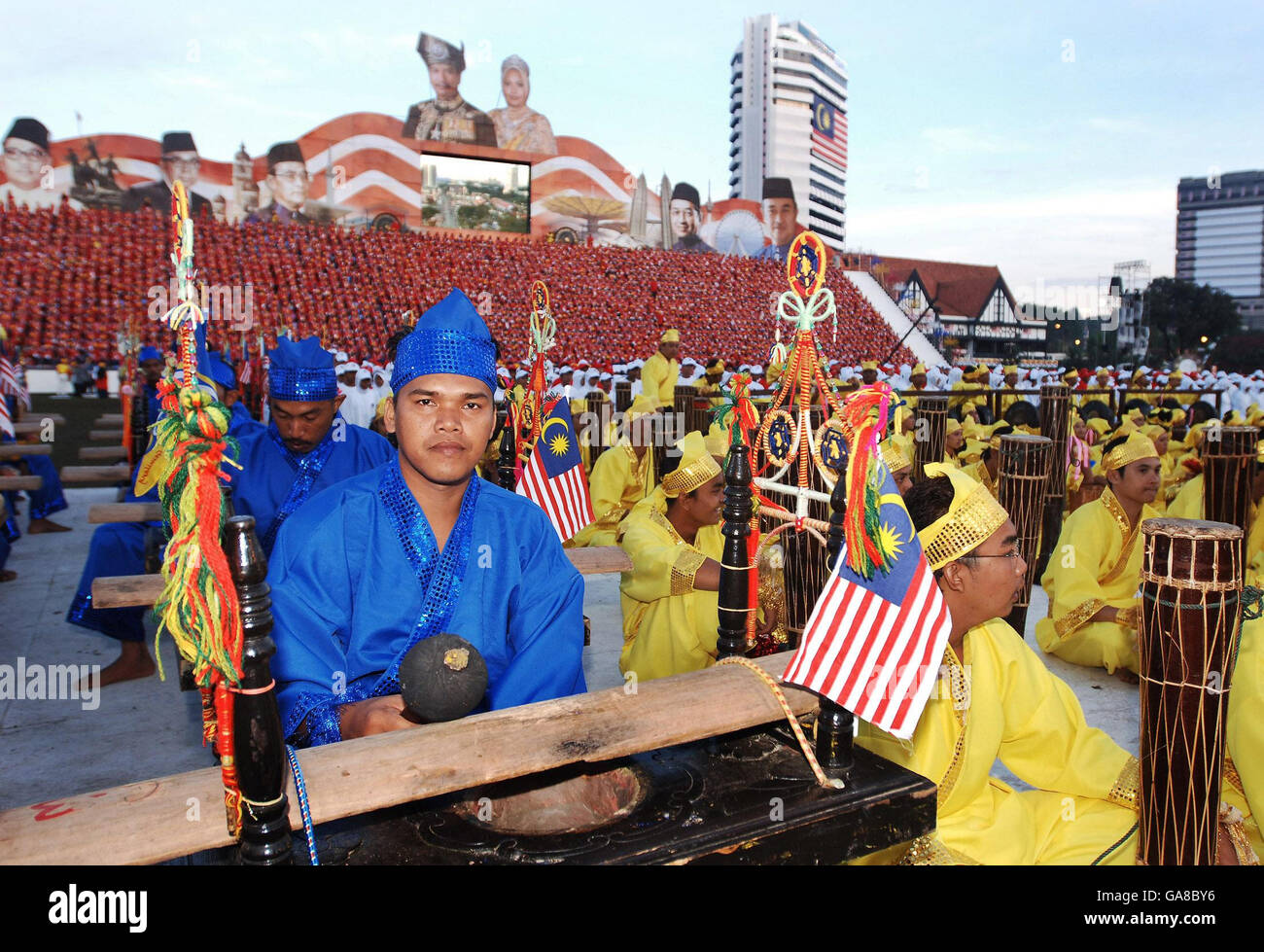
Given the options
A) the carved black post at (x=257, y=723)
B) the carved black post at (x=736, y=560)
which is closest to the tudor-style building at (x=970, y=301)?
the carved black post at (x=736, y=560)

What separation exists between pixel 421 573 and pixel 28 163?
122 feet

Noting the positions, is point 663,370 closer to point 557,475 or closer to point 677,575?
point 557,475

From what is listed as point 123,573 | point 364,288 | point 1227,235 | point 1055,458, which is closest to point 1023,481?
point 1055,458

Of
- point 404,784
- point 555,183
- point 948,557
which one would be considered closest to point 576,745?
point 404,784

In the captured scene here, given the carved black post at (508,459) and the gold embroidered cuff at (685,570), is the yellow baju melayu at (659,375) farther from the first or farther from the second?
the gold embroidered cuff at (685,570)

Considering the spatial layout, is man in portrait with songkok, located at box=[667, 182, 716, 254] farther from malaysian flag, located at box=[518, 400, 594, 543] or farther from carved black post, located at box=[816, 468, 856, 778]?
carved black post, located at box=[816, 468, 856, 778]

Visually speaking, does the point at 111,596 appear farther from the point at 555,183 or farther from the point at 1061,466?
the point at 555,183

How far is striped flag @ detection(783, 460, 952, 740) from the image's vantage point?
205 cm

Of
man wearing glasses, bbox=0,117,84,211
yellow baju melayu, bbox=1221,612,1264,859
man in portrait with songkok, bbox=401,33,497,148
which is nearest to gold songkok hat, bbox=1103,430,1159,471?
yellow baju melayu, bbox=1221,612,1264,859

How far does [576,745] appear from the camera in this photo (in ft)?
6.34

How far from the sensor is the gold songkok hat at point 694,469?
13.3ft

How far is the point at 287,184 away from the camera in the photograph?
113 ft

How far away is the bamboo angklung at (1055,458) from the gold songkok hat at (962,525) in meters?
6.11

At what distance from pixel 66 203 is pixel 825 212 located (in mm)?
90425
